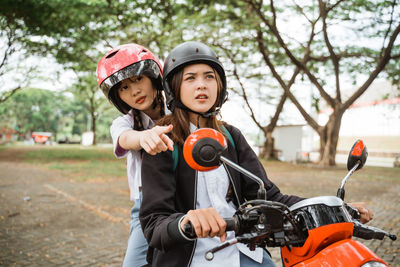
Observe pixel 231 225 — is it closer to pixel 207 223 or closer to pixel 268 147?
pixel 207 223

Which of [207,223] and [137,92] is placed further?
[137,92]

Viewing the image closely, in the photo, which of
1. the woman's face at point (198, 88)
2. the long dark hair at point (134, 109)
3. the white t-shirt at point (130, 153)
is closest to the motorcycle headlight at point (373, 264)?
the woman's face at point (198, 88)

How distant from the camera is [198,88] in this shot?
1.70 metres

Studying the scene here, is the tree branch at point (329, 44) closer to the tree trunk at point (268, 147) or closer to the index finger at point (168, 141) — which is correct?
the tree trunk at point (268, 147)

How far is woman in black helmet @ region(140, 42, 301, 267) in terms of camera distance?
1.42 meters

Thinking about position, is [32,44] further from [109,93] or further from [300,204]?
[300,204]

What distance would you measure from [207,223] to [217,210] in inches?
22.1

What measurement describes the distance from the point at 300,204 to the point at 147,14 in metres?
12.5

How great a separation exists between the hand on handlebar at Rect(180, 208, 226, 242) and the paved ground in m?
3.87

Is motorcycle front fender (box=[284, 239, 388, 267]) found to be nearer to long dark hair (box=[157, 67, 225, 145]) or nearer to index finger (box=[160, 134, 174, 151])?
index finger (box=[160, 134, 174, 151])

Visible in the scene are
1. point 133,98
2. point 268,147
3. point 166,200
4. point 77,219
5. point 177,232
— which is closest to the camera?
point 177,232

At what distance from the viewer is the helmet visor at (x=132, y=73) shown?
6.91 ft

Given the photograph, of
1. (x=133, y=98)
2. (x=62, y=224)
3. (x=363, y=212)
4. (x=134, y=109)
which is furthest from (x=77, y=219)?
(x=363, y=212)

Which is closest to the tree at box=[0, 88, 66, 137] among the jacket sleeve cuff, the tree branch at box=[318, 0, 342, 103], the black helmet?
the tree branch at box=[318, 0, 342, 103]
